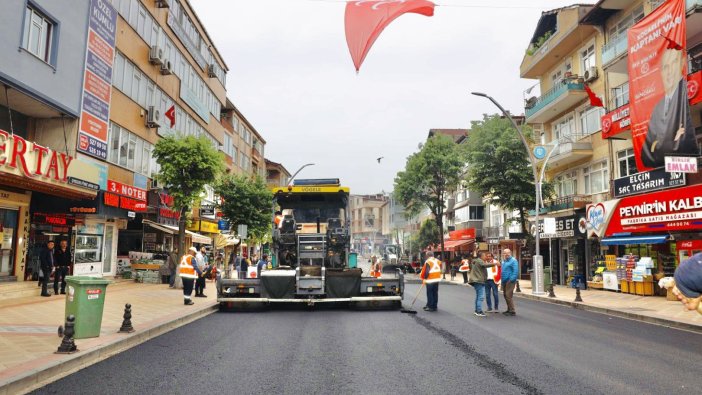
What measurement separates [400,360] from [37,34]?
14.6m

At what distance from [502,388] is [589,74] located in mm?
24163

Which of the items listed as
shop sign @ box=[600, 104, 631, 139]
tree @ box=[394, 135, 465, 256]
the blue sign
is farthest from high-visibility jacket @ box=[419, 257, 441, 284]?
tree @ box=[394, 135, 465, 256]

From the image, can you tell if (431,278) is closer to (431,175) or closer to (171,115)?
(171,115)

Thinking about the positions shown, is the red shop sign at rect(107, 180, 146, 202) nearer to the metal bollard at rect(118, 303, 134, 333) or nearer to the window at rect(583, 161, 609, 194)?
the metal bollard at rect(118, 303, 134, 333)

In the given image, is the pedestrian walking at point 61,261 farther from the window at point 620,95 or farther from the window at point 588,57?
the window at point 588,57

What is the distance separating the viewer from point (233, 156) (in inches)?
1820

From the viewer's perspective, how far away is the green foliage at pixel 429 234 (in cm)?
5962

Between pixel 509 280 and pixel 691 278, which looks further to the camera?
pixel 509 280

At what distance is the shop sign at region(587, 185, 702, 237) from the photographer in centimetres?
1681

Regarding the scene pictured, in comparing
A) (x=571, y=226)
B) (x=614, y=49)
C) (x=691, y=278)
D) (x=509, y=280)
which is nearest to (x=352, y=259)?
(x=509, y=280)

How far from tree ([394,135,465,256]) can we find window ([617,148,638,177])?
20.2 m

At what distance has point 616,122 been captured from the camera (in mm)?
21500

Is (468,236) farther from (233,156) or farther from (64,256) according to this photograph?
(64,256)

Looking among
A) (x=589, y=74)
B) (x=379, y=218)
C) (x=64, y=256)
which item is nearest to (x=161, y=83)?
(x=64, y=256)
